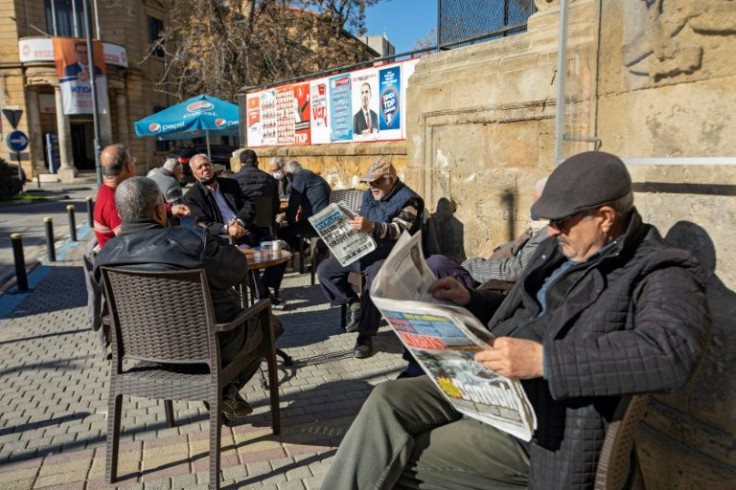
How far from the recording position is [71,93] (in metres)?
25.6

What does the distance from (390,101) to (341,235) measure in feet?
11.8

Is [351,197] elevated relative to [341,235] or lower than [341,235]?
elevated

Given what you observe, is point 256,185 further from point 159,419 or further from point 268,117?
point 268,117

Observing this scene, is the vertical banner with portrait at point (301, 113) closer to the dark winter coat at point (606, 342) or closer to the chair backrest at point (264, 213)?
the chair backrest at point (264, 213)

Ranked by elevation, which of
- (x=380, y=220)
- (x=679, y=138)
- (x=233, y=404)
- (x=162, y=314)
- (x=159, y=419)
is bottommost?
(x=159, y=419)

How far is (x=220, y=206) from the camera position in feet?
19.6

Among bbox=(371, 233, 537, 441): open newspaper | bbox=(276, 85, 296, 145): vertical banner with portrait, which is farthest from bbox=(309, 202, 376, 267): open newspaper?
bbox=(276, 85, 296, 145): vertical banner with portrait

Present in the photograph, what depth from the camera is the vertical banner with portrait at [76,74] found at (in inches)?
996

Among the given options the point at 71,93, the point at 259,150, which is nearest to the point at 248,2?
the point at 259,150

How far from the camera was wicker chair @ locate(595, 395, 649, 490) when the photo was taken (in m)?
1.69

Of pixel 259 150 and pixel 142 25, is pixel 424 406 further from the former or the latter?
pixel 142 25

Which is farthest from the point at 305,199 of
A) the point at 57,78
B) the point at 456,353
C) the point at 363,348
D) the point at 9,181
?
the point at 57,78

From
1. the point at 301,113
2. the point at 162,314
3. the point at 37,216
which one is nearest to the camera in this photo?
the point at 162,314

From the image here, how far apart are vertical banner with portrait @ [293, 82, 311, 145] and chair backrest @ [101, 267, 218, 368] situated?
7481 mm
